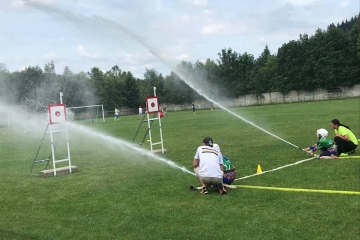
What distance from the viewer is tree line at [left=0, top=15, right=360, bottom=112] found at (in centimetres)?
8044

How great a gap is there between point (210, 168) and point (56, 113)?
6.69m

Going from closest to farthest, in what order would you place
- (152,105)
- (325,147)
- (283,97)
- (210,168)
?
(210,168) → (325,147) → (152,105) → (283,97)

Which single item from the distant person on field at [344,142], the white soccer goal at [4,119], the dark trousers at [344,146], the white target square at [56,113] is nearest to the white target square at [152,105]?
the white target square at [56,113]

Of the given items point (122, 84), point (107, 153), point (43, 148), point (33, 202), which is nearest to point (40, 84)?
point (122, 84)

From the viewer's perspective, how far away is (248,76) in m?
92.0

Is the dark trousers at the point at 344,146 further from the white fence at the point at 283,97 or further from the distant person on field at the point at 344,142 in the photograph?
the white fence at the point at 283,97

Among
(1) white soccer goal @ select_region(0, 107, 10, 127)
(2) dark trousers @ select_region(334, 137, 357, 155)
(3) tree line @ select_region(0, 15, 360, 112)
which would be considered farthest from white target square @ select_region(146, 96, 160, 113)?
(3) tree line @ select_region(0, 15, 360, 112)

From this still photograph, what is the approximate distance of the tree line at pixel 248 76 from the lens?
80.4 metres

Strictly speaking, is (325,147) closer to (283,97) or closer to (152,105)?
(152,105)

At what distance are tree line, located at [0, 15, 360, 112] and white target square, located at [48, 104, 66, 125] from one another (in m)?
59.8

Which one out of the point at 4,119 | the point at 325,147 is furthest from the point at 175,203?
the point at 4,119

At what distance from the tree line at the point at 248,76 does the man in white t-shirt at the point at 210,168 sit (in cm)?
6519

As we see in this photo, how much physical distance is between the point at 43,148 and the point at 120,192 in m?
14.7

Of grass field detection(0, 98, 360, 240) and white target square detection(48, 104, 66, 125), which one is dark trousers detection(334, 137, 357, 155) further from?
white target square detection(48, 104, 66, 125)
